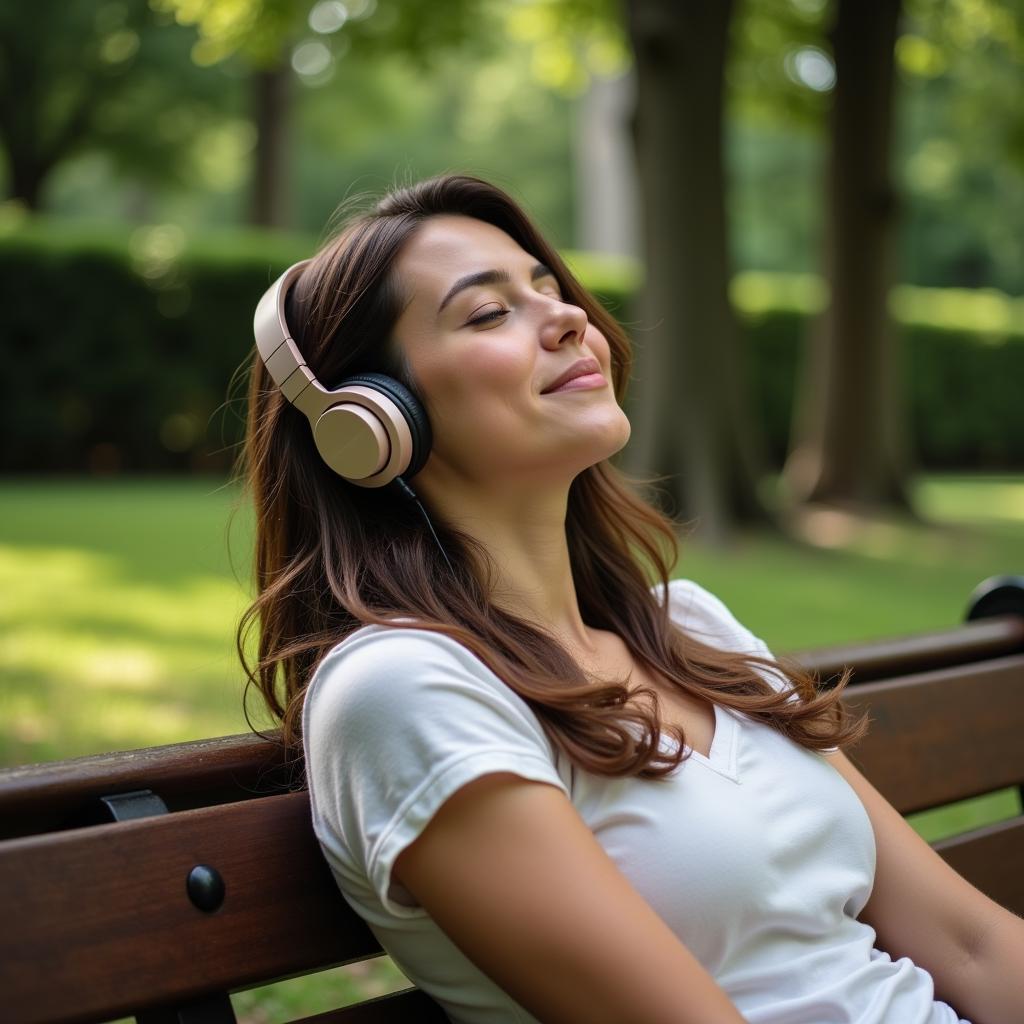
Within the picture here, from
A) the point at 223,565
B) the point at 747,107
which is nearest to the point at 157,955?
the point at 223,565

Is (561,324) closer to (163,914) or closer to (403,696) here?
(403,696)

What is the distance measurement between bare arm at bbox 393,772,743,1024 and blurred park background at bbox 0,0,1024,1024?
0.77 metres

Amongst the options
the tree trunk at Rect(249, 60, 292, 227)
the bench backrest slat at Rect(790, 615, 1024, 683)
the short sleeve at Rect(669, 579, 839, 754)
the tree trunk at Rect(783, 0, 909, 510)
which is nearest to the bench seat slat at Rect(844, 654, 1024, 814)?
the bench backrest slat at Rect(790, 615, 1024, 683)

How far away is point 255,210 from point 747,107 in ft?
27.8

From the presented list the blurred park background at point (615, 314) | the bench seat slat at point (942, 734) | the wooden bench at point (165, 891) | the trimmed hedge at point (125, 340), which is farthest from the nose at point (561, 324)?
the trimmed hedge at point (125, 340)

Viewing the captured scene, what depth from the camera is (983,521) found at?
14273mm

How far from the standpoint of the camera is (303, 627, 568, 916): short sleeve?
155 cm

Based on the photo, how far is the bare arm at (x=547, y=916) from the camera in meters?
1.53

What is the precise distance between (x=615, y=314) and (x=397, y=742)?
16.6m

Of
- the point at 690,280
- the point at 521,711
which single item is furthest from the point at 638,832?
the point at 690,280

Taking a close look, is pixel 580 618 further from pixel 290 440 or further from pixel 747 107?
pixel 747 107

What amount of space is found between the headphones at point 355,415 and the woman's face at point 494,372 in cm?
6

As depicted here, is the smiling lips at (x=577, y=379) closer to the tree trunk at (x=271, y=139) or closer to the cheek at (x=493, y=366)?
the cheek at (x=493, y=366)

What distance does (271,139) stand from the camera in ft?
73.3
